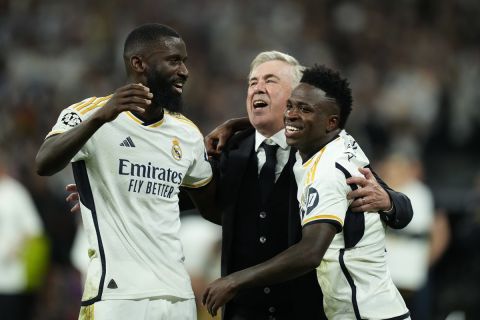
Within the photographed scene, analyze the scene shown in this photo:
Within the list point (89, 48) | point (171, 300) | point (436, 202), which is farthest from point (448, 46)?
point (171, 300)

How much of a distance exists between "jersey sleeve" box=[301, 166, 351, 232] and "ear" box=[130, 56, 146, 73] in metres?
1.01

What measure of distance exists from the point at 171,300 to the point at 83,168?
0.77 metres

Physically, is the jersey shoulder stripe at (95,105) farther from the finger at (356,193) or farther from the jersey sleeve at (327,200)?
the finger at (356,193)

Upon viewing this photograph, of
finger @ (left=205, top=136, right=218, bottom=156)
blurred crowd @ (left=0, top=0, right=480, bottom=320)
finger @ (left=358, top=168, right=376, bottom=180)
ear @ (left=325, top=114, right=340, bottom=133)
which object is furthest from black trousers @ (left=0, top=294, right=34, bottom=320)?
finger @ (left=358, top=168, right=376, bottom=180)

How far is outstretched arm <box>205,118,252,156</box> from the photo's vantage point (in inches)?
239

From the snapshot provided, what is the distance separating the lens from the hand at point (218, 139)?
6055 mm

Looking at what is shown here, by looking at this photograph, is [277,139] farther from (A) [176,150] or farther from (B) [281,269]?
(B) [281,269]

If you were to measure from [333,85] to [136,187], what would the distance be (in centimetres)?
112

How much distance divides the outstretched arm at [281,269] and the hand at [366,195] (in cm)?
24

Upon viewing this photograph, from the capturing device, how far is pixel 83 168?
16.5 ft

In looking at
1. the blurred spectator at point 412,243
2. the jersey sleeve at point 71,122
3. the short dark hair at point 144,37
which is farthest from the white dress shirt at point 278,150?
the blurred spectator at point 412,243

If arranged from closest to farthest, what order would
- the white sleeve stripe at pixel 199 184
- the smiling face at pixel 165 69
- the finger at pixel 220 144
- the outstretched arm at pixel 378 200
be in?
the outstretched arm at pixel 378 200 → the smiling face at pixel 165 69 → the white sleeve stripe at pixel 199 184 → the finger at pixel 220 144

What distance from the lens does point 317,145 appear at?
5.26 m

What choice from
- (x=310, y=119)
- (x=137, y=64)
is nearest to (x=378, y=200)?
(x=310, y=119)
